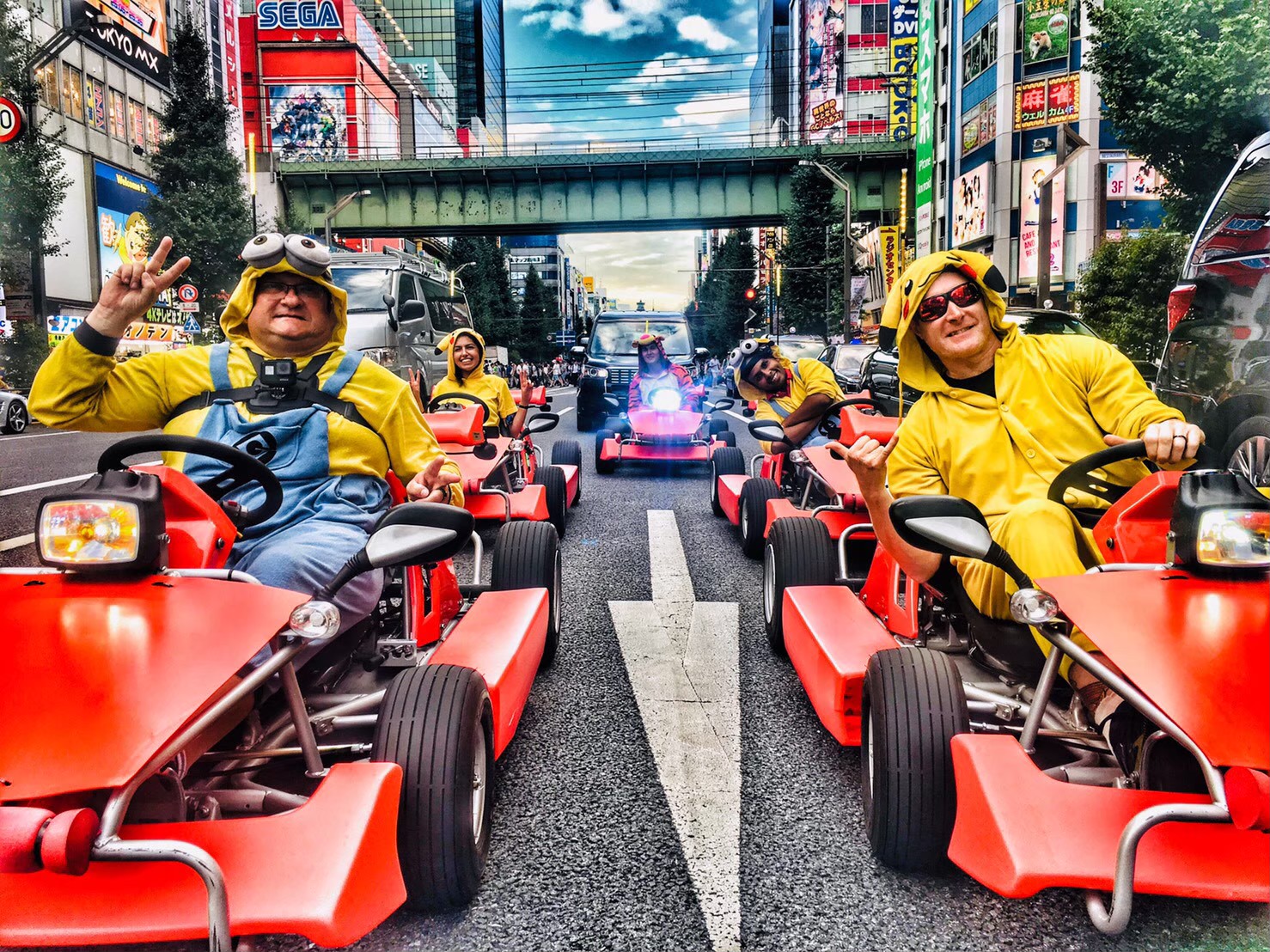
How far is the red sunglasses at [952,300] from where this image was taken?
10.1ft

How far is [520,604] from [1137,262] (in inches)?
558

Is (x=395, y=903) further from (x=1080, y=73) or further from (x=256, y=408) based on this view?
(x=1080, y=73)

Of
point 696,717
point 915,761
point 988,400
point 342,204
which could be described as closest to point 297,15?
point 342,204

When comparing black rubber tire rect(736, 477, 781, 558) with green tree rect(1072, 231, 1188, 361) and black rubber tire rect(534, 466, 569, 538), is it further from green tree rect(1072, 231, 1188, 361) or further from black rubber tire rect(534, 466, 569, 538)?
green tree rect(1072, 231, 1188, 361)

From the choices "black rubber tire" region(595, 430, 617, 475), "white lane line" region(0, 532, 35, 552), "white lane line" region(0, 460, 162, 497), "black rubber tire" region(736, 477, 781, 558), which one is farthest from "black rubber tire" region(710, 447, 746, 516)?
"white lane line" region(0, 460, 162, 497)

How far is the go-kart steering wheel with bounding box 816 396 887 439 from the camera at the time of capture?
561cm

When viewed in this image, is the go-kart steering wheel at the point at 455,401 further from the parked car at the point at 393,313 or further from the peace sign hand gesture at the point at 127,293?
the parked car at the point at 393,313

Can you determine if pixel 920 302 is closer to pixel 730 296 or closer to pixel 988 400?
pixel 988 400

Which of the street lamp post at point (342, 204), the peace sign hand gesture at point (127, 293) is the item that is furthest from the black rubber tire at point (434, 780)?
the street lamp post at point (342, 204)

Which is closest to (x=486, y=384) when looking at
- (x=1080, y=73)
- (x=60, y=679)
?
(x=60, y=679)

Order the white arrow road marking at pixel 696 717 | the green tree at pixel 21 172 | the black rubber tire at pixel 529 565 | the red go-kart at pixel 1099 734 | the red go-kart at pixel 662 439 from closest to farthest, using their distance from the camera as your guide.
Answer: the red go-kart at pixel 1099 734 < the white arrow road marking at pixel 696 717 < the black rubber tire at pixel 529 565 < the red go-kart at pixel 662 439 < the green tree at pixel 21 172

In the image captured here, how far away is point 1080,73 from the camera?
3228 centimetres

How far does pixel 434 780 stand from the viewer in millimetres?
1982

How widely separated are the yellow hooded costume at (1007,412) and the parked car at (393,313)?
10.5m
